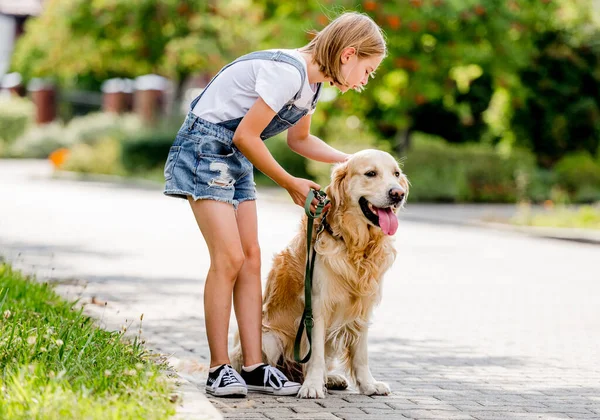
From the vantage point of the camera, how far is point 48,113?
53.7 m

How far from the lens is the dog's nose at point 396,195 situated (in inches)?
216

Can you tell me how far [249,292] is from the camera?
5.70 meters

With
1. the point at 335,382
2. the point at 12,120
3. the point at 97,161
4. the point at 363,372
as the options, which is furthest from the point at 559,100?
the point at 12,120

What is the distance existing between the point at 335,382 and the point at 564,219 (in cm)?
1401

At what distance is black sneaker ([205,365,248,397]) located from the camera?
17.7ft

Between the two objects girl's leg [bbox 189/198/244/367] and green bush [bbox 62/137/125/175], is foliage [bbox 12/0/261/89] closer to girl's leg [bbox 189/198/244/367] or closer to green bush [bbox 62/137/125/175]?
green bush [bbox 62/137/125/175]

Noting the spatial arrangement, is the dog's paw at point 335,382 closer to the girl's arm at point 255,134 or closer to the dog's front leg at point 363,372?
the dog's front leg at point 363,372

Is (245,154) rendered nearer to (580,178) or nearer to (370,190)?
(370,190)

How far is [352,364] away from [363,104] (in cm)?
2292

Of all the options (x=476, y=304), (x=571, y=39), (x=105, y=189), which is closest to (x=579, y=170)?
(x=571, y=39)

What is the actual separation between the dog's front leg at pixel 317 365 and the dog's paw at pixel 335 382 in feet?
0.96

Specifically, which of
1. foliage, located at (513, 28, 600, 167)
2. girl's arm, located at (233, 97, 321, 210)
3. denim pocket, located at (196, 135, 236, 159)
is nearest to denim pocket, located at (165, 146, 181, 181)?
denim pocket, located at (196, 135, 236, 159)

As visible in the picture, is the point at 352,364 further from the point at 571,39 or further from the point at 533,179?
the point at 571,39

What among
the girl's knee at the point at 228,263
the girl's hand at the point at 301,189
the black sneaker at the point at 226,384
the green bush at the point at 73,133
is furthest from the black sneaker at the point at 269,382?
the green bush at the point at 73,133
